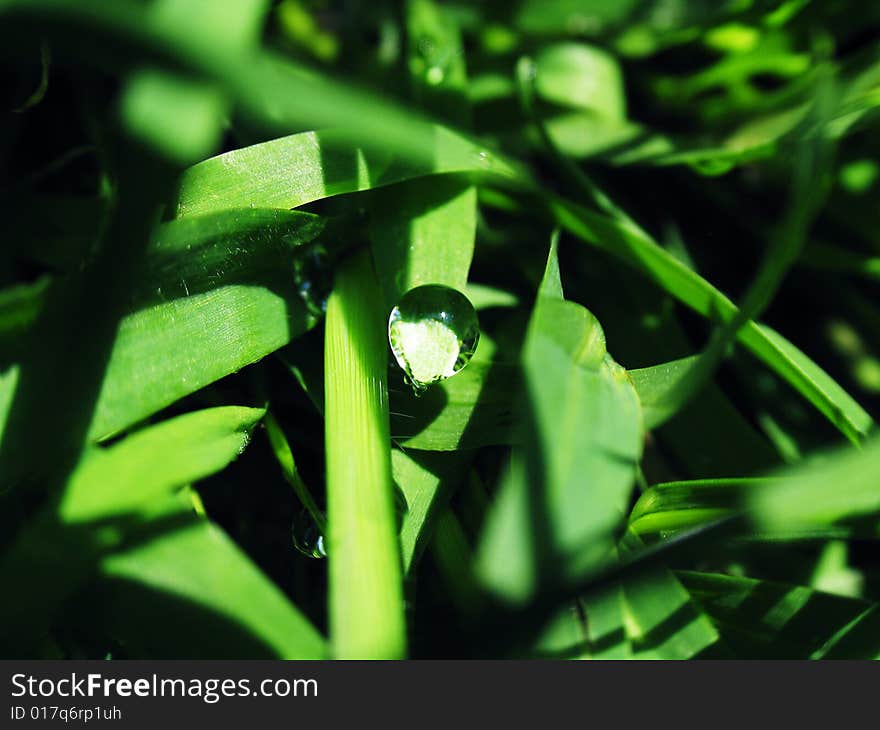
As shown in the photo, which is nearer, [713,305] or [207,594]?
[207,594]

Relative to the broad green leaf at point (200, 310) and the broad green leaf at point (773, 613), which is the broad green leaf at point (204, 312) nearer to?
the broad green leaf at point (200, 310)

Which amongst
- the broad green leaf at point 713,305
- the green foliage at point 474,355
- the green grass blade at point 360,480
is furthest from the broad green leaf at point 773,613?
the green grass blade at point 360,480

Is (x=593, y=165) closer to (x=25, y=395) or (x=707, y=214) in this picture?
(x=707, y=214)

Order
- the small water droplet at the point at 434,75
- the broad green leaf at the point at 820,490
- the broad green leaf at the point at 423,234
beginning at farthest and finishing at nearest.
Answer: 1. the small water droplet at the point at 434,75
2. the broad green leaf at the point at 423,234
3. the broad green leaf at the point at 820,490

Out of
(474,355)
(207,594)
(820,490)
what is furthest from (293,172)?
(820,490)

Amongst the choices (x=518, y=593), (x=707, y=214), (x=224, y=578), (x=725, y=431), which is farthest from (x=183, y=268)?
(x=707, y=214)

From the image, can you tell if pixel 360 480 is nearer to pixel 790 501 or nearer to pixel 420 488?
pixel 420 488

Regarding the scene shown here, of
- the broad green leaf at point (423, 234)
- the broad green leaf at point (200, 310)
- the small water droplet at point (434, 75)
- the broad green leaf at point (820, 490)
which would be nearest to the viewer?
the broad green leaf at point (820, 490)
